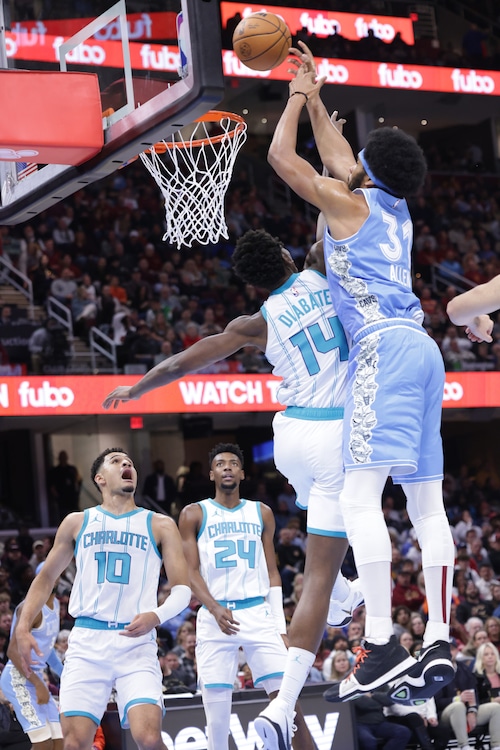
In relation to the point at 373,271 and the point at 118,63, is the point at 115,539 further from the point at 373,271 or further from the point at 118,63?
the point at 373,271

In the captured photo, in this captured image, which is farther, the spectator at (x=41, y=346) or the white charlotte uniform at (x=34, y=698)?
the spectator at (x=41, y=346)

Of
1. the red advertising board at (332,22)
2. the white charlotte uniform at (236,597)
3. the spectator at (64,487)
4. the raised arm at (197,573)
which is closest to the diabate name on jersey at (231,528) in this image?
the white charlotte uniform at (236,597)

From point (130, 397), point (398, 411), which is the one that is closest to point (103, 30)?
point (130, 397)

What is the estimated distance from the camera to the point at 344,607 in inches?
215

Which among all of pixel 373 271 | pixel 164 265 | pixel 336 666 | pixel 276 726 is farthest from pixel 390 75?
pixel 276 726

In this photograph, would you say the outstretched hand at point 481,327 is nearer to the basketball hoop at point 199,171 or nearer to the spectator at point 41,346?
the basketball hoop at point 199,171

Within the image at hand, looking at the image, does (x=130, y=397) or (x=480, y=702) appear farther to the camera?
(x=480, y=702)

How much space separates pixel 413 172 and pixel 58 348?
11.0 m

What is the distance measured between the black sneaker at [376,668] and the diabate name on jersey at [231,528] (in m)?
3.51

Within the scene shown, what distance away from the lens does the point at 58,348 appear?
15.3 m

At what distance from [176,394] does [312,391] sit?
10.5 m

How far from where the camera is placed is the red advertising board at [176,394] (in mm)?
14508

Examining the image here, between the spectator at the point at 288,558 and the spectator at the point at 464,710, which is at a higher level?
the spectator at the point at 288,558

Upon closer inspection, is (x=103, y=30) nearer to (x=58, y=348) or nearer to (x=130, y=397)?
(x=130, y=397)
